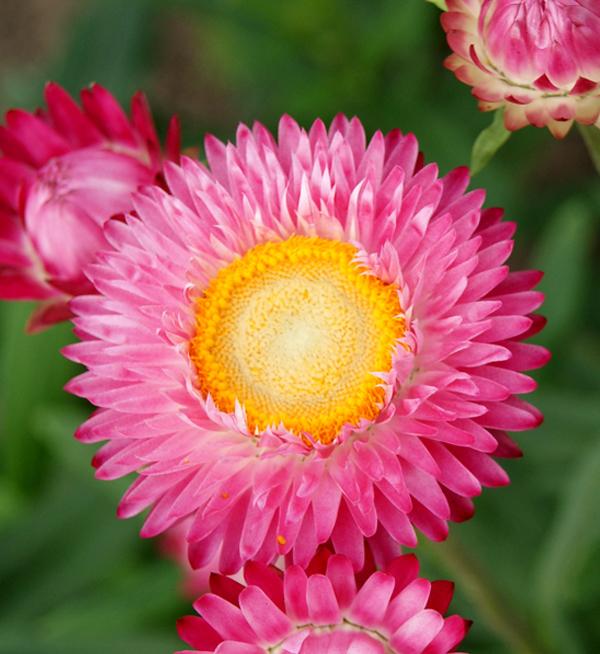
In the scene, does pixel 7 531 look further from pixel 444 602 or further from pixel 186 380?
pixel 444 602

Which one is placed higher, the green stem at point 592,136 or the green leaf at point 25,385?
the green stem at point 592,136

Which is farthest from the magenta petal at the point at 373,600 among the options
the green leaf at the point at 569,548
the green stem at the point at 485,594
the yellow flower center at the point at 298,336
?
the green leaf at the point at 569,548

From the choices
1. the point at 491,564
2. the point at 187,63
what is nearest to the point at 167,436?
the point at 491,564

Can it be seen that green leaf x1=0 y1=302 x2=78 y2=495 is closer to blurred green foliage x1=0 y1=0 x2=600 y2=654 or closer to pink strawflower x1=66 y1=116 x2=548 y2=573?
blurred green foliage x1=0 y1=0 x2=600 y2=654

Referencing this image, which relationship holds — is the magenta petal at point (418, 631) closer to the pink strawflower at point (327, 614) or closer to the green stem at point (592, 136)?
the pink strawflower at point (327, 614)

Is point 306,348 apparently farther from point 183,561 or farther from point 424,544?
point 183,561

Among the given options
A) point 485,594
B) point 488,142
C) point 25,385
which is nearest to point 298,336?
point 488,142
